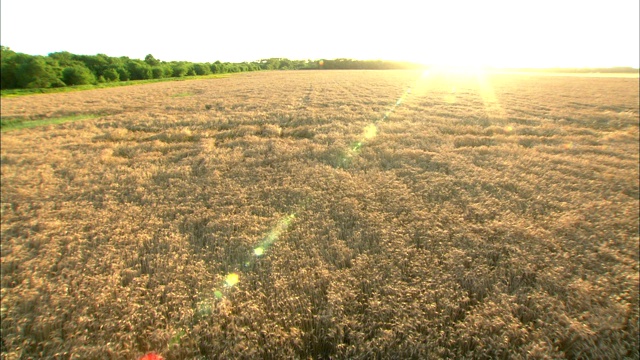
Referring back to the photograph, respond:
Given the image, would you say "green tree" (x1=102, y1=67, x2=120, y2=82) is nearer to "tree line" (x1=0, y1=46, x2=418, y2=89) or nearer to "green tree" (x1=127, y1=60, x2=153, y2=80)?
"tree line" (x1=0, y1=46, x2=418, y2=89)

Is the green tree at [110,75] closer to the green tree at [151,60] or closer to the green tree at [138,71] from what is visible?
the green tree at [138,71]

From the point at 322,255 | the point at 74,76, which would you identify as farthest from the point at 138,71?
the point at 322,255

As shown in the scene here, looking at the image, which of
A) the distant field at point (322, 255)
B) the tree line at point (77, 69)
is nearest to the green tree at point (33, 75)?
the tree line at point (77, 69)

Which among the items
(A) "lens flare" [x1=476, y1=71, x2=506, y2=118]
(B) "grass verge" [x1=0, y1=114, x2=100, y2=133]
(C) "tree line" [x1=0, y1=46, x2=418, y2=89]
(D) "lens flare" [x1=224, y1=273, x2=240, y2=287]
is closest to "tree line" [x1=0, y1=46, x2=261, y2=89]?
Answer: (C) "tree line" [x1=0, y1=46, x2=418, y2=89]

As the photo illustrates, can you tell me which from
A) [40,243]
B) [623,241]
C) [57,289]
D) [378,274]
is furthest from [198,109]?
[623,241]

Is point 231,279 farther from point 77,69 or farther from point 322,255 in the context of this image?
point 77,69

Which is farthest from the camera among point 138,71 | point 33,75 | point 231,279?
point 138,71

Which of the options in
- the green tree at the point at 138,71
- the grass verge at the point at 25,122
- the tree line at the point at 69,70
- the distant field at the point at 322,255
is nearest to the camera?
the distant field at the point at 322,255

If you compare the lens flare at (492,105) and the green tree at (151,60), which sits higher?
the green tree at (151,60)

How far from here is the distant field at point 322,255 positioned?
250cm

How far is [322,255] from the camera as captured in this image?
11.5 feet

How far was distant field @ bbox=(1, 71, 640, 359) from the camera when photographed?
250 cm

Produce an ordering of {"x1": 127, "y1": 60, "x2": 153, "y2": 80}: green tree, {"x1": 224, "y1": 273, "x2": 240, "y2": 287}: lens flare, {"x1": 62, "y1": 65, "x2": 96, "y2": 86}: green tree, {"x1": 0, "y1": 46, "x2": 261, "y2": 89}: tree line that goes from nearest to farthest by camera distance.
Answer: {"x1": 224, "y1": 273, "x2": 240, "y2": 287}: lens flare
{"x1": 0, "y1": 46, "x2": 261, "y2": 89}: tree line
{"x1": 62, "y1": 65, "x2": 96, "y2": 86}: green tree
{"x1": 127, "y1": 60, "x2": 153, "y2": 80}: green tree

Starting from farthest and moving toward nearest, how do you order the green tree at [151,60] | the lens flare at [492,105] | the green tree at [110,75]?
the green tree at [151,60], the green tree at [110,75], the lens flare at [492,105]
